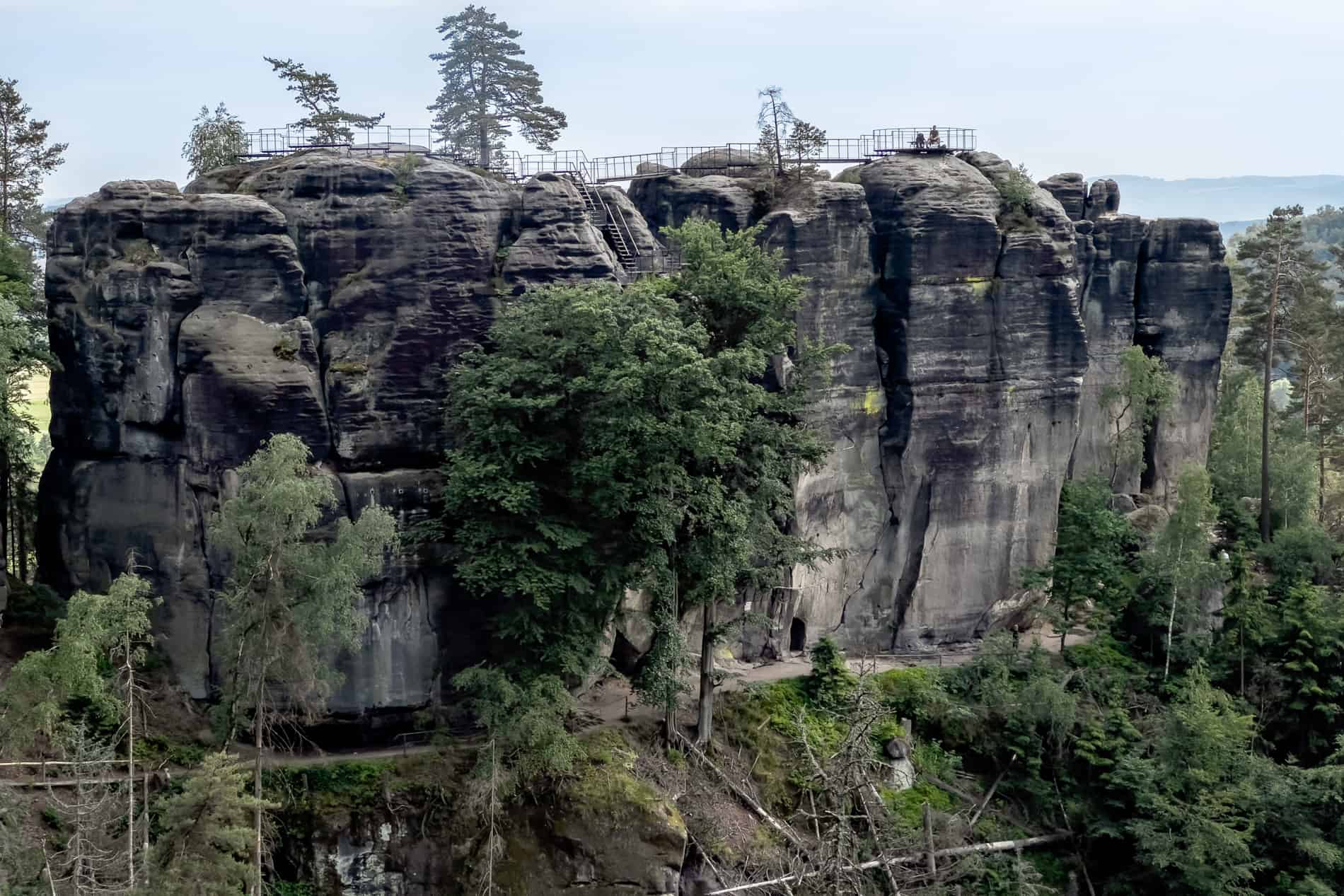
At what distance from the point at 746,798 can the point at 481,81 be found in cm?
3019

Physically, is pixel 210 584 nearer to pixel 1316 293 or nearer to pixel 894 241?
pixel 894 241

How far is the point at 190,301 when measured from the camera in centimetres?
2778

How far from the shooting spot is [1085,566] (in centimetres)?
3572

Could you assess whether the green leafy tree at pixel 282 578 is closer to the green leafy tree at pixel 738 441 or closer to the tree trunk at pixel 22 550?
the green leafy tree at pixel 738 441

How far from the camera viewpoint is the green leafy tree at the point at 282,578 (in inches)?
883

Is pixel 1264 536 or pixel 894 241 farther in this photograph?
pixel 1264 536

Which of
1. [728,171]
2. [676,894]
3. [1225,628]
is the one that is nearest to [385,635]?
[676,894]

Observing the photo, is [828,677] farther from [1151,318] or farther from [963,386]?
[1151,318]

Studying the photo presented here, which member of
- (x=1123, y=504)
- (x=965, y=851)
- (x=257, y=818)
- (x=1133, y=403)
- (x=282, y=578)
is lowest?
(x=965, y=851)

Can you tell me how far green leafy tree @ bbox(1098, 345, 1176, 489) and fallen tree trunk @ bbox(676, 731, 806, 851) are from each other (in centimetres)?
1775

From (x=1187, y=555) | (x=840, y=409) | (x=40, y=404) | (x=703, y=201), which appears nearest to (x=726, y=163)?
(x=703, y=201)

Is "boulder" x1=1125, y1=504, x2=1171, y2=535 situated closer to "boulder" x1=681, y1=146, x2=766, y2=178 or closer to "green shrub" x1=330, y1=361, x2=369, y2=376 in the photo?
"boulder" x1=681, y1=146, x2=766, y2=178

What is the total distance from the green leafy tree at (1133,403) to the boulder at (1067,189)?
15.6ft

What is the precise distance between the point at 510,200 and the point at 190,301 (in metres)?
7.39
